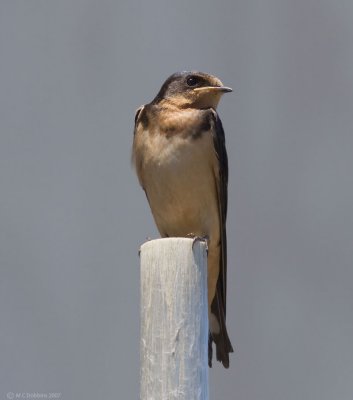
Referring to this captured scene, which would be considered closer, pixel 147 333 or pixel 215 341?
pixel 147 333

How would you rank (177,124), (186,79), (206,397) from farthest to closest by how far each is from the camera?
(186,79), (177,124), (206,397)

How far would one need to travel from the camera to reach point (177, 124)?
4.34 m

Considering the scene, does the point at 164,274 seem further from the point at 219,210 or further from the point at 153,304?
the point at 219,210

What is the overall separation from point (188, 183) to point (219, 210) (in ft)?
0.76

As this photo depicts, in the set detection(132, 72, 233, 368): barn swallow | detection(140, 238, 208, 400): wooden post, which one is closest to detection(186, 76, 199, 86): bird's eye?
detection(132, 72, 233, 368): barn swallow

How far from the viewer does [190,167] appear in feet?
14.2

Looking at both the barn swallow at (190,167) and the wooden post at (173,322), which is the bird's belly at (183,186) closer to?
the barn swallow at (190,167)

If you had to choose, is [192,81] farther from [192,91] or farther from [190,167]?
[190,167]

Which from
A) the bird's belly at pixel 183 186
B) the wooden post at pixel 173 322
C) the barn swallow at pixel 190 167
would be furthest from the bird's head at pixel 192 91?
the wooden post at pixel 173 322

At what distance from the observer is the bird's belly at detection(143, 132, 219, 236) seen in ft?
14.1

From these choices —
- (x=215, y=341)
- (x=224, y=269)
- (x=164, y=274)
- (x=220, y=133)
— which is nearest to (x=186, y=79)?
(x=220, y=133)

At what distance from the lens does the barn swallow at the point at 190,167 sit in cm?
431

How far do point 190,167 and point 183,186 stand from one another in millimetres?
81

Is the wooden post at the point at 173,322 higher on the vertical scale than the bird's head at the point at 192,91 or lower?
lower
